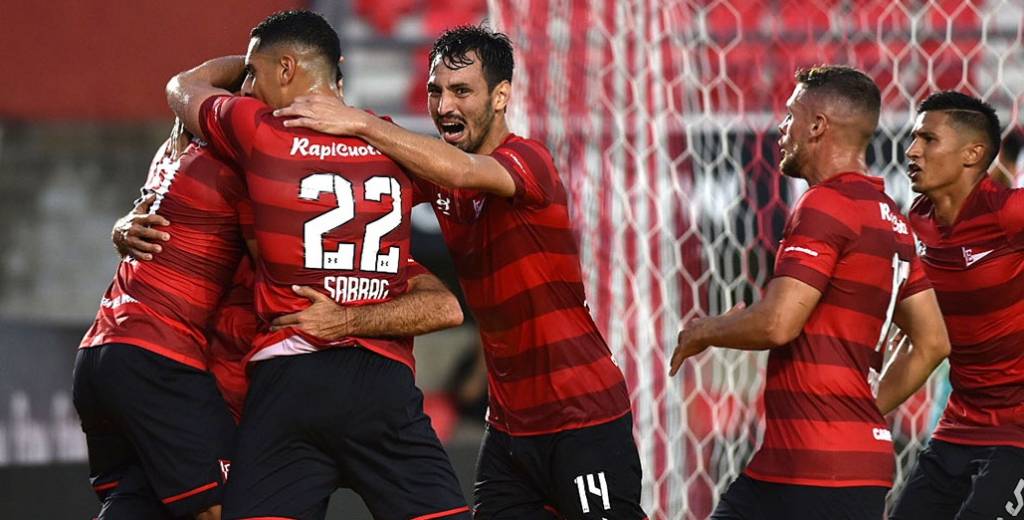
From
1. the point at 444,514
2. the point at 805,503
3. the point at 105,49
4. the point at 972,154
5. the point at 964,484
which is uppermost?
the point at 105,49

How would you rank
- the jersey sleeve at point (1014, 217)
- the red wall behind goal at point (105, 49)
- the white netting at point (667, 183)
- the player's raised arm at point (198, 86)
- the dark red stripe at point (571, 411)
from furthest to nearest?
the red wall behind goal at point (105, 49) → the white netting at point (667, 183) → the jersey sleeve at point (1014, 217) → the dark red stripe at point (571, 411) → the player's raised arm at point (198, 86)

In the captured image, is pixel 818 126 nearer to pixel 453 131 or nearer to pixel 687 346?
pixel 687 346

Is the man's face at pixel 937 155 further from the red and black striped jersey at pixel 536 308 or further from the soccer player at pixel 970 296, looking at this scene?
the red and black striped jersey at pixel 536 308

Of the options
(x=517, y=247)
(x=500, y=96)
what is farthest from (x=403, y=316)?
(x=500, y=96)

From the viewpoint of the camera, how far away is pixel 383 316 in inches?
143

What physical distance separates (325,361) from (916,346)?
174cm

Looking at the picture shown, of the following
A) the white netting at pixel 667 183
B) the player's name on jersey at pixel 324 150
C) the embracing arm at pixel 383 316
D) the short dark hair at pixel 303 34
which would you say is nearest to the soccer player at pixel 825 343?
the embracing arm at pixel 383 316

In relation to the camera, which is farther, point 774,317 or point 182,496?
point 182,496

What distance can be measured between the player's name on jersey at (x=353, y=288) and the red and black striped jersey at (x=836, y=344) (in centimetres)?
108

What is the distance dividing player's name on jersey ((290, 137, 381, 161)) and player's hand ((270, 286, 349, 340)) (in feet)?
1.12

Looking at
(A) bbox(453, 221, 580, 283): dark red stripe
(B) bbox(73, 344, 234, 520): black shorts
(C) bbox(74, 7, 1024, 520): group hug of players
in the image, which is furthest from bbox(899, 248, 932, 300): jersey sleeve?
(B) bbox(73, 344, 234, 520): black shorts

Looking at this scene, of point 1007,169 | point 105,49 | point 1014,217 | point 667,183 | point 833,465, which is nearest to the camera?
point 833,465

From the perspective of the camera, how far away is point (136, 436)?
386 centimetres

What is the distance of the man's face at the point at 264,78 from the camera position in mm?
3768
